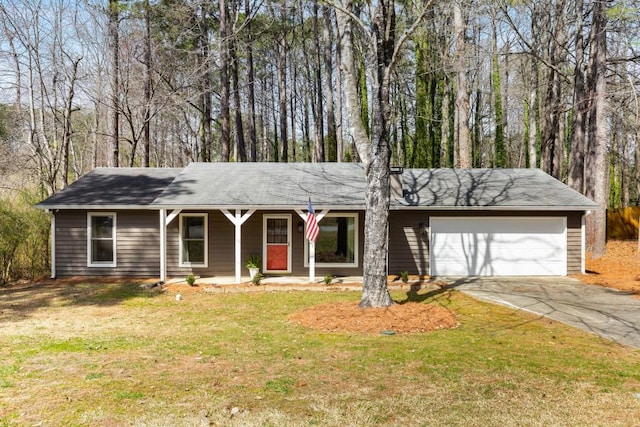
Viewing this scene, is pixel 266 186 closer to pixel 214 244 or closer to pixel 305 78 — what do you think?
pixel 214 244

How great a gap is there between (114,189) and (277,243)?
17.9 ft

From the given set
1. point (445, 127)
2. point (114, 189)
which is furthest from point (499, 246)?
point (445, 127)

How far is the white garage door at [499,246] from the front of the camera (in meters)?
13.6

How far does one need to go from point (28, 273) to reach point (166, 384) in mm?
11084

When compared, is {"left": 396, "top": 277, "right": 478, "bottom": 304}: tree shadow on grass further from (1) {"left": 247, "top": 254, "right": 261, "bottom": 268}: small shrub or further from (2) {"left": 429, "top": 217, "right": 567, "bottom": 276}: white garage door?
(1) {"left": 247, "top": 254, "right": 261, "bottom": 268}: small shrub

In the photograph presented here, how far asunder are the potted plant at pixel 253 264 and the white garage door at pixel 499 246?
5079 mm

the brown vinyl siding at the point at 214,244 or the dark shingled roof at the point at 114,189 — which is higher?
the dark shingled roof at the point at 114,189

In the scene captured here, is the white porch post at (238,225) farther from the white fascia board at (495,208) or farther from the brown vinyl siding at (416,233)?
the brown vinyl siding at (416,233)

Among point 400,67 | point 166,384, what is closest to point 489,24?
point 400,67

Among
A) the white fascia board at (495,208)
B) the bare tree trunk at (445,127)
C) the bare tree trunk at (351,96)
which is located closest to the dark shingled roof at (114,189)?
the bare tree trunk at (351,96)

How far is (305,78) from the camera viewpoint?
34.2 metres

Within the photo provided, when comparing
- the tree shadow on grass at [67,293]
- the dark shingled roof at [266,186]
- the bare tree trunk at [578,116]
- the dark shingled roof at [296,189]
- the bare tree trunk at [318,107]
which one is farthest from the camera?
the bare tree trunk at [318,107]

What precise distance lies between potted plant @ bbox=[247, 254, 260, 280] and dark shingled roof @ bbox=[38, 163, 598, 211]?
1.79 metres

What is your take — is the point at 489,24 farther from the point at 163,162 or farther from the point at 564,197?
the point at 163,162
